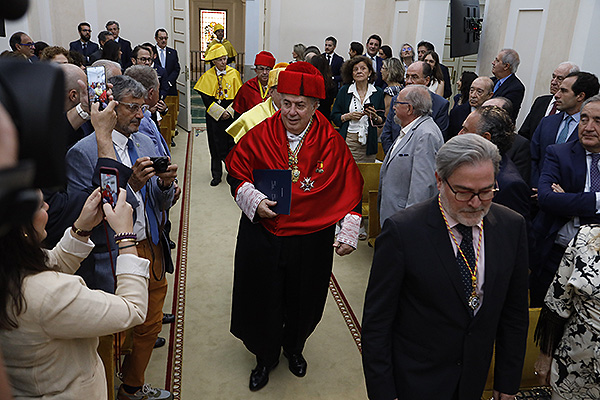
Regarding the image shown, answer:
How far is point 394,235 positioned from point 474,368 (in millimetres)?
619

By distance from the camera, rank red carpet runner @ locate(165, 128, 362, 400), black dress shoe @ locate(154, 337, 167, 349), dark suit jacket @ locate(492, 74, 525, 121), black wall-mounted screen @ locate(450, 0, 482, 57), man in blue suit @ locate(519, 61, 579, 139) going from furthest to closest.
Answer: black wall-mounted screen @ locate(450, 0, 482, 57)
dark suit jacket @ locate(492, 74, 525, 121)
man in blue suit @ locate(519, 61, 579, 139)
black dress shoe @ locate(154, 337, 167, 349)
red carpet runner @ locate(165, 128, 362, 400)

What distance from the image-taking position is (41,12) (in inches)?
406

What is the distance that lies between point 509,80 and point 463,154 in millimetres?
4877

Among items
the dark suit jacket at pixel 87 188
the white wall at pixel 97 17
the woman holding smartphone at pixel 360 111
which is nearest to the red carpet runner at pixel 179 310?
the dark suit jacket at pixel 87 188

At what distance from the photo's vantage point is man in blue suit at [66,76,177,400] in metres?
2.49

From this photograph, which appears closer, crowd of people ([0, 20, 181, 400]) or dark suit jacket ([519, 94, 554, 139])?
crowd of people ([0, 20, 181, 400])

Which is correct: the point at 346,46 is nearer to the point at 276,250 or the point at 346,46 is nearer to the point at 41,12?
the point at 41,12

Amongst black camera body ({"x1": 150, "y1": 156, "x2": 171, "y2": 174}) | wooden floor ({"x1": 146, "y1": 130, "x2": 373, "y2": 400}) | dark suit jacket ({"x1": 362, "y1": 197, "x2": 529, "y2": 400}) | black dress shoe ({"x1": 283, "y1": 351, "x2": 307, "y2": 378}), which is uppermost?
black camera body ({"x1": 150, "y1": 156, "x2": 171, "y2": 174})

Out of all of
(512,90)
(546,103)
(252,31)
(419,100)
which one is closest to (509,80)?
(512,90)

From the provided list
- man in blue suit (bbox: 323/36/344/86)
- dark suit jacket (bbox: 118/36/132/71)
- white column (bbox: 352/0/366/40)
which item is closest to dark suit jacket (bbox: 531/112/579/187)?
man in blue suit (bbox: 323/36/344/86)

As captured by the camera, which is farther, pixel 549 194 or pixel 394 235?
pixel 549 194

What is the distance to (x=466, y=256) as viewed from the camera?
1.91 m

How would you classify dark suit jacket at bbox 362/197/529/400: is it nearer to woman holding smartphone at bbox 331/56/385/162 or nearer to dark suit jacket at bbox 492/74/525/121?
woman holding smartphone at bbox 331/56/385/162

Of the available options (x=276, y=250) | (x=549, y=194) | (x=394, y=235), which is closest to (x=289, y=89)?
(x=276, y=250)
